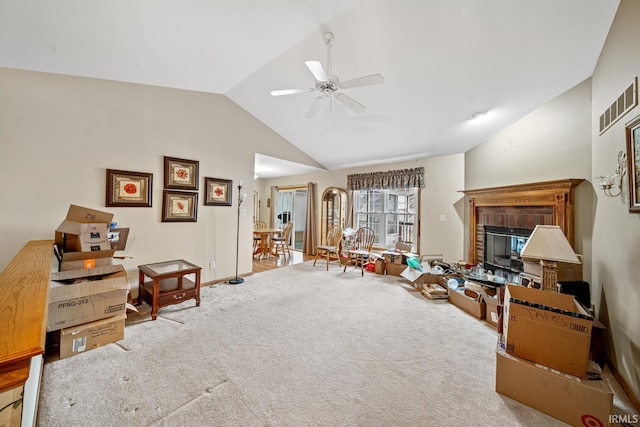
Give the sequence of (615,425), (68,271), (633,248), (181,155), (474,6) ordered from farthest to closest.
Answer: (181,155)
(68,271)
(474,6)
(633,248)
(615,425)

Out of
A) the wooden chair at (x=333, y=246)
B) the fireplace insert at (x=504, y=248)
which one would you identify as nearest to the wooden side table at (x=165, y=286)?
the wooden chair at (x=333, y=246)

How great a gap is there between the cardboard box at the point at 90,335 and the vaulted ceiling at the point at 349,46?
91.5 inches

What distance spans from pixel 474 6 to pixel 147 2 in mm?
2504

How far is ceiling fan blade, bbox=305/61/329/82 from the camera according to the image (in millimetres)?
2025

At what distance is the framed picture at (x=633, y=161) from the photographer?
61.5 inches

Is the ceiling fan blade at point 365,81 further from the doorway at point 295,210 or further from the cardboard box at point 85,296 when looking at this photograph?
the doorway at point 295,210

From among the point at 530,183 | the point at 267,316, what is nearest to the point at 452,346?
the point at 267,316

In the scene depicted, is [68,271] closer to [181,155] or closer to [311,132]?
[181,155]

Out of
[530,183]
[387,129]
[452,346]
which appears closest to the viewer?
[452,346]

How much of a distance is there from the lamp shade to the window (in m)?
2.85

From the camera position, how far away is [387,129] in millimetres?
3914

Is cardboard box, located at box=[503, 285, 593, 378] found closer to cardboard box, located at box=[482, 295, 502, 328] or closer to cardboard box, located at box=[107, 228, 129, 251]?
cardboard box, located at box=[482, 295, 502, 328]

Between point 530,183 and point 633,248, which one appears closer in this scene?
point 633,248

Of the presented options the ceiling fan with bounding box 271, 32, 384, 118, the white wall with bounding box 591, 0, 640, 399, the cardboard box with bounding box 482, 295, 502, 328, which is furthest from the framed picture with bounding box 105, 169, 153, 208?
the white wall with bounding box 591, 0, 640, 399
